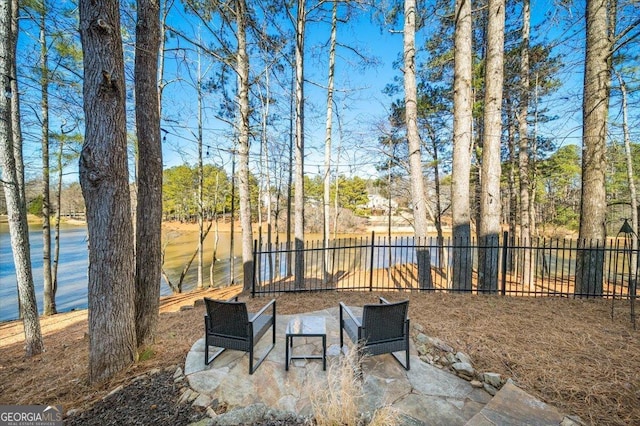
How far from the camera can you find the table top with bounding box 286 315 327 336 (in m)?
2.61

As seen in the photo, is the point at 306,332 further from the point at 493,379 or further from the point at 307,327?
the point at 493,379

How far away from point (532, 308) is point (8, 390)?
7.06 m

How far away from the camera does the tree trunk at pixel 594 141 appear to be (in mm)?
4906

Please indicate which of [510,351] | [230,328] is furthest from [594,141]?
[230,328]

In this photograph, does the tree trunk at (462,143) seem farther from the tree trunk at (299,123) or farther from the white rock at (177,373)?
the white rock at (177,373)

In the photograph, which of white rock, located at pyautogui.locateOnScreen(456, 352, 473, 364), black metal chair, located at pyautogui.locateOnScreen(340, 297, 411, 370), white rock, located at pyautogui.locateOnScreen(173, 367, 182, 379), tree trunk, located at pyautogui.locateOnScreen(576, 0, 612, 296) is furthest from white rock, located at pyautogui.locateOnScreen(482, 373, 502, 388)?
tree trunk, located at pyautogui.locateOnScreen(576, 0, 612, 296)

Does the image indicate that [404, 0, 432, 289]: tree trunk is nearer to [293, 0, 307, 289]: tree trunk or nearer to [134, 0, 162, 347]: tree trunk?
[293, 0, 307, 289]: tree trunk

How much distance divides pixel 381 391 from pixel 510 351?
5.32 ft

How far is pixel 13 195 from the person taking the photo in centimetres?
408

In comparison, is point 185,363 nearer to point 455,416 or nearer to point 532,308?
point 455,416

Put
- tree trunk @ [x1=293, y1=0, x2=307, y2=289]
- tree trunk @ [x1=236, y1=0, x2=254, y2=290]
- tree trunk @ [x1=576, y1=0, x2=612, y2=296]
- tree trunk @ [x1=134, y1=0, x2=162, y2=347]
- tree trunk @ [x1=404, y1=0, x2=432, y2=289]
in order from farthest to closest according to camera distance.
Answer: tree trunk @ [x1=293, y1=0, x2=307, y2=289] → tree trunk @ [x1=236, y1=0, x2=254, y2=290] → tree trunk @ [x1=404, y1=0, x2=432, y2=289] → tree trunk @ [x1=576, y1=0, x2=612, y2=296] → tree trunk @ [x1=134, y1=0, x2=162, y2=347]

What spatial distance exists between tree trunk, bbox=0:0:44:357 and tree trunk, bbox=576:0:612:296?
378 inches

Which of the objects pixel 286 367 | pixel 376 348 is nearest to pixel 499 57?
pixel 376 348

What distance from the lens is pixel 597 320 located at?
372cm
